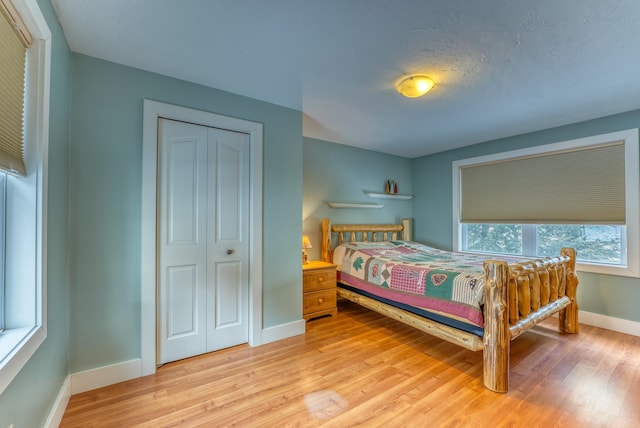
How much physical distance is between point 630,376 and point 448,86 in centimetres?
266

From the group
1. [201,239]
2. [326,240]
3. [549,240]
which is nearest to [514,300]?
[549,240]

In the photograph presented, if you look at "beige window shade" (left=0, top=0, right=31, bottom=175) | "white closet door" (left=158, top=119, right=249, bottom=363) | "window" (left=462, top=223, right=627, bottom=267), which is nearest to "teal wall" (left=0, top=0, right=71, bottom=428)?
"beige window shade" (left=0, top=0, right=31, bottom=175)

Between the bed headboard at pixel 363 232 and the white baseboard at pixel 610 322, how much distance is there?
2.31 meters

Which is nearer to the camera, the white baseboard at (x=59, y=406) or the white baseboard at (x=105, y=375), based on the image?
the white baseboard at (x=59, y=406)

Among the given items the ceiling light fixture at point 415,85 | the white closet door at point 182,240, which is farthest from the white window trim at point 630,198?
the white closet door at point 182,240

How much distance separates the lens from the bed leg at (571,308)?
280 centimetres

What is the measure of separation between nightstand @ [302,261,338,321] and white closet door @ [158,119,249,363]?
765 mm

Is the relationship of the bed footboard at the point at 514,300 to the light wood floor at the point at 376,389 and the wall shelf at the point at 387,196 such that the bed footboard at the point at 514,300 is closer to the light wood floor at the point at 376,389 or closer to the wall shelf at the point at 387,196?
the light wood floor at the point at 376,389

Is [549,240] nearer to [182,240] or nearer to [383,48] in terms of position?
[383,48]

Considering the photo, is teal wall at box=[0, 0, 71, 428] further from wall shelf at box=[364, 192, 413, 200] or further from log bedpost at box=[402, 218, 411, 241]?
log bedpost at box=[402, 218, 411, 241]

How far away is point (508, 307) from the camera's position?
1.97 meters

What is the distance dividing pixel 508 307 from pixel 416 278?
0.74 m

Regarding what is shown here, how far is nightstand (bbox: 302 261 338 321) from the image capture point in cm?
312

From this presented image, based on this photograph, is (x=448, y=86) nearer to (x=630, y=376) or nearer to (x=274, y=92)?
(x=274, y=92)
